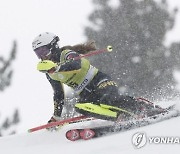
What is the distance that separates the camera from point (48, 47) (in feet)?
24.5

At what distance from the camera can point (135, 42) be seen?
2147cm

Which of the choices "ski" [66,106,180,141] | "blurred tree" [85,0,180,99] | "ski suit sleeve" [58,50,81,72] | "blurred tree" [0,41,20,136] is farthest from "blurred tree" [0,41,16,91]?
"ski" [66,106,180,141]

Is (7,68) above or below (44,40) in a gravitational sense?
above

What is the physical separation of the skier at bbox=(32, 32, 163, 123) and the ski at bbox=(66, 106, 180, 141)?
0.28 metres

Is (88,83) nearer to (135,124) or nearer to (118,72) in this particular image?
(135,124)

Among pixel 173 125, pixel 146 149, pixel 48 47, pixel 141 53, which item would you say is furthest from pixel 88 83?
pixel 141 53

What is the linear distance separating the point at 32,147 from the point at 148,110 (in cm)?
160

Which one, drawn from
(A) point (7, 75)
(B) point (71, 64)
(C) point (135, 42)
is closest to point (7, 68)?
(A) point (7, 75)

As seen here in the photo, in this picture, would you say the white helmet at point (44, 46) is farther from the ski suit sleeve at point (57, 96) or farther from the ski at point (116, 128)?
the ski at point (116, 128)

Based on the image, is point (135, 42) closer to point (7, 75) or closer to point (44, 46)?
point (7, 75)

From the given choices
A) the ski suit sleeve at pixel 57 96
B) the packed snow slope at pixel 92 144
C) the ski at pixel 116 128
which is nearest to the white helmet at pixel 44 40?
the ski suit sleeve at pixel 57 96

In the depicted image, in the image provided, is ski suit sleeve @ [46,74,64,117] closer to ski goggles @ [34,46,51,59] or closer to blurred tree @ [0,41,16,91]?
ski goggles @ [34,46,51,59]

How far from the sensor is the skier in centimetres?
697

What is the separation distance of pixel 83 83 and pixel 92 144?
68.7 inches
